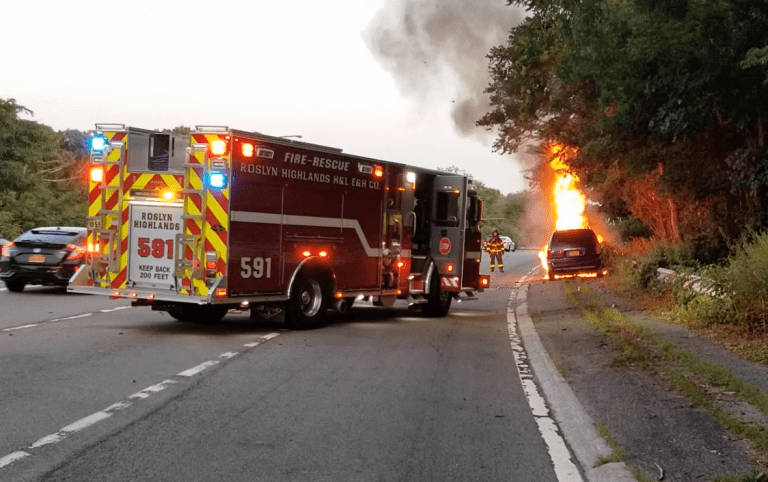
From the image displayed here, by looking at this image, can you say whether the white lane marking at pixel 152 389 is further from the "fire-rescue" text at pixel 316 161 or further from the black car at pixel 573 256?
the black car at pixel 573 256

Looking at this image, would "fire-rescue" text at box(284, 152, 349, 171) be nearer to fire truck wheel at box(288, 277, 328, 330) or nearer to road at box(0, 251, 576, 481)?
fire truck wheel at box(288, 277, 328, 330)

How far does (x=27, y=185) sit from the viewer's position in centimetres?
5097

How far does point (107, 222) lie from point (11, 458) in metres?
7.94

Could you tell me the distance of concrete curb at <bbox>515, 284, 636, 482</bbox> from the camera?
578 cm

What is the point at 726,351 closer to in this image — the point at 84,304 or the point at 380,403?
the point at 380,403

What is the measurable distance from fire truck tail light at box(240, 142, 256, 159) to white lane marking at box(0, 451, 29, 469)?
23.5 ft

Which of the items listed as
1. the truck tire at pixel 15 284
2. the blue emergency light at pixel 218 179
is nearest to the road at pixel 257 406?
the blue emergency light at pixel 218 179

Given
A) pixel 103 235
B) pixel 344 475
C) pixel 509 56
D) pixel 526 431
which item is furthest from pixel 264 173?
pixel 509 56

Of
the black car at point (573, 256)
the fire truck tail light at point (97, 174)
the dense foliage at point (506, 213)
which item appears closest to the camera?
the fire truck tail light at point (97, 174)

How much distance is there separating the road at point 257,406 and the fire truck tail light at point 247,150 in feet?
8.00

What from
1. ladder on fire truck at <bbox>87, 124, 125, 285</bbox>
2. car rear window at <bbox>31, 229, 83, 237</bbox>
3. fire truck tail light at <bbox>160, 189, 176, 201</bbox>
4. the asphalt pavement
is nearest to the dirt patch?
the asphalt pavement

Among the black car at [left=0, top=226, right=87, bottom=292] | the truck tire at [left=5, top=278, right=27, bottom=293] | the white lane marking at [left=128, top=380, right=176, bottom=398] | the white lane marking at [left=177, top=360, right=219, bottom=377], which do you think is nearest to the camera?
the white lane marking at [left=128, top=380, right=176, bottom=398]

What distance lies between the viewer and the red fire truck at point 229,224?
12461 mm

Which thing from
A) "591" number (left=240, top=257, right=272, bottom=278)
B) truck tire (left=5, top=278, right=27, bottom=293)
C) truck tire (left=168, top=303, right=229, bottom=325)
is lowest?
truck tire (left=168, top=303, right=229, bottom=325)
